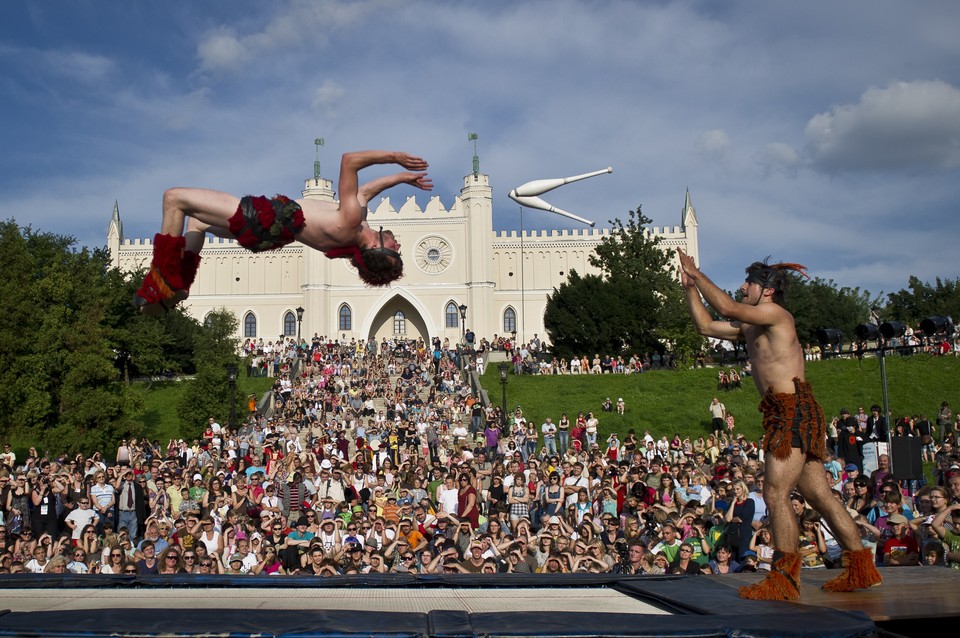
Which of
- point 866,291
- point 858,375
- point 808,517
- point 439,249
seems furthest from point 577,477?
point 866,291

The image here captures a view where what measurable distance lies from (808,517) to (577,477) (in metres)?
4.80

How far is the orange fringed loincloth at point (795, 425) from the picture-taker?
4918 mm

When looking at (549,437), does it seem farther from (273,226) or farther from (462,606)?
(273,226)

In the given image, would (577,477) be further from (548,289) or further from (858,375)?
(548,289)

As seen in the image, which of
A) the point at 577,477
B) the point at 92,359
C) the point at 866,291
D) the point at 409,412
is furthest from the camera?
the point at 866,291

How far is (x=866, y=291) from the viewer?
6562 centimetres

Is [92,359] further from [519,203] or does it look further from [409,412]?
[519,203]

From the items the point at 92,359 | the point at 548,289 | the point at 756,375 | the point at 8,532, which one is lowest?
the point at 8,532

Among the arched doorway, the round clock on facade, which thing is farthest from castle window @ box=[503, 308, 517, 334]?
the arched doorway

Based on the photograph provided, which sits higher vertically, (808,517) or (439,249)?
(439,249)

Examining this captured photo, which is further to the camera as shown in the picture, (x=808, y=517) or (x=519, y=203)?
(x=808, y=517)

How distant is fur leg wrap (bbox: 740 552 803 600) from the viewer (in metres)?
4.64

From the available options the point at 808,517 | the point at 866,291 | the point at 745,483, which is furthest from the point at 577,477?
the point at 866,291

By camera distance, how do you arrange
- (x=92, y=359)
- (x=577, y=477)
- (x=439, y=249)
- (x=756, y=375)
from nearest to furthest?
1. (x=756, y=375)
2. (x=577, y=477)
3. (x=92, y=359)
4. (x=439, y=249)
